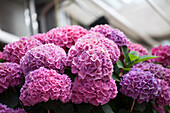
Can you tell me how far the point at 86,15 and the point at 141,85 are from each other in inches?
208

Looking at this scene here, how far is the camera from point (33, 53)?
552mm

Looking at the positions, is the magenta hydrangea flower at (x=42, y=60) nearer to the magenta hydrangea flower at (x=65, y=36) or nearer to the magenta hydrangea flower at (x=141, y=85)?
the magenta hydrangea flower at (x=65, y=36)

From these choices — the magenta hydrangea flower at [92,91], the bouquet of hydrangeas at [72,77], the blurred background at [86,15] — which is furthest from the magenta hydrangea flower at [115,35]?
the blurred background at [86,15]

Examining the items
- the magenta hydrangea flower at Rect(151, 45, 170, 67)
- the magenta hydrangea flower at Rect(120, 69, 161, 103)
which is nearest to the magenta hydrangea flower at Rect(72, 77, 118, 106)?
the magenta hydrangea flower at Rect(120, 69, 161, 103)

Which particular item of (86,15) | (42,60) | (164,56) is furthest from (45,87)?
(86,15)

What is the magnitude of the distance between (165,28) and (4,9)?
4.48 m

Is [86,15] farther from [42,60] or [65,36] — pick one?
[42,60]

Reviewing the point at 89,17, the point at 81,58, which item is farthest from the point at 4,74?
the point at 89,17

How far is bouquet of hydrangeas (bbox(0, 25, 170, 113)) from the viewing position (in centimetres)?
51

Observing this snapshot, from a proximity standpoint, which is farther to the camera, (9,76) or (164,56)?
(164,56)

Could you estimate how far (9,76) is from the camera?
0.57 meters

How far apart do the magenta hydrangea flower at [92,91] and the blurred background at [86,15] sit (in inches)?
106

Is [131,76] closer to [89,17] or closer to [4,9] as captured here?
[4,9]

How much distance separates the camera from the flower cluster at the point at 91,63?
1.66 ft
